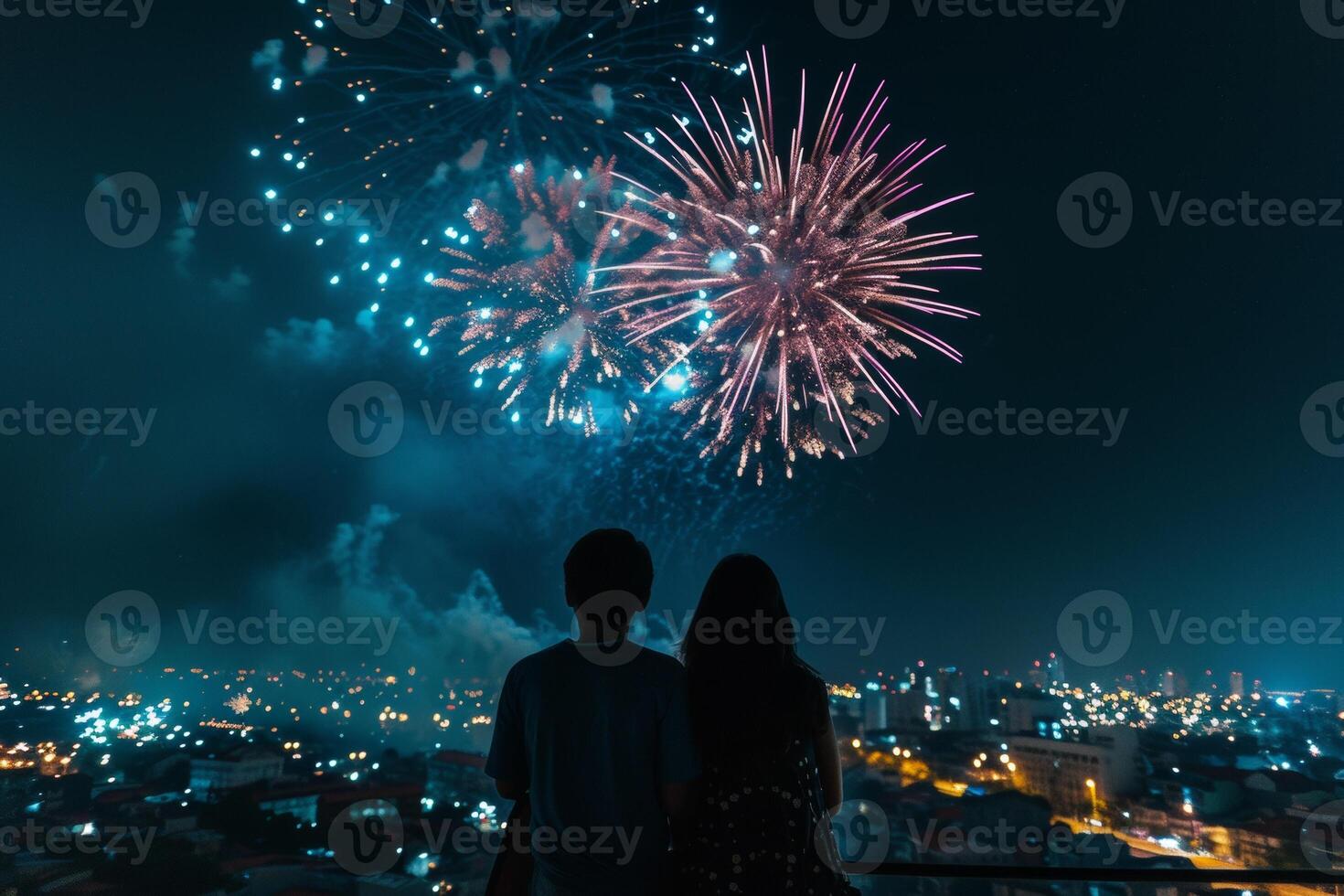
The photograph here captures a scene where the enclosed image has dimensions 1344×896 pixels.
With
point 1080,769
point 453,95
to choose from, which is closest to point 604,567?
point 453,95

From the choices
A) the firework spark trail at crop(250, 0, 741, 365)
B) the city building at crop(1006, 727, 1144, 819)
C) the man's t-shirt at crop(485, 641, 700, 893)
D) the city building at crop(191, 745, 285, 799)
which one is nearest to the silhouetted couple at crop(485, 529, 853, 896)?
the man's t-shirt at crop(485, 641, 700, 893)

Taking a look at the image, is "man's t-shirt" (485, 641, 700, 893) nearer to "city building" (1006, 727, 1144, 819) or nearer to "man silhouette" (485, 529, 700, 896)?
"man silhouette" (485, 529, 700, 896)

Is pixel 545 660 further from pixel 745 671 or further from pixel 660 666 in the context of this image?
pixel 745 671

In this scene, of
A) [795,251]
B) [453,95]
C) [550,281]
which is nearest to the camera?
[795,251]

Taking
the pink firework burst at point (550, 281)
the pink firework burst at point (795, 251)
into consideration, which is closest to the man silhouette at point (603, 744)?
the pink firework burst at point (795, 251)

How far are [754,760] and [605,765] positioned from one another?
362mm

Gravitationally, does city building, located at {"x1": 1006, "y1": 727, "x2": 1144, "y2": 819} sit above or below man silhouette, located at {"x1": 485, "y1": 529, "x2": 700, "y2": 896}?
below

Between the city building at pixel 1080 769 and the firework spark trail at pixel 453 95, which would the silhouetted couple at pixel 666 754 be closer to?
the firework spark trail at pixel 453 95

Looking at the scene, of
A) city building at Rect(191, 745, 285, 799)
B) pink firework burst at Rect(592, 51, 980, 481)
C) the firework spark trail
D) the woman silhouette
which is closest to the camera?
the woman silhouette

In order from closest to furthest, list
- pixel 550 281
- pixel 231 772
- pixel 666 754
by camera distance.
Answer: pixel 666 754 < pixel 231 772 < pixel 550 281

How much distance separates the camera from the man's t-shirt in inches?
63.0

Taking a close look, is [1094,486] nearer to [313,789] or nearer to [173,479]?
[313,789]

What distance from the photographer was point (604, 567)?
5.60 ft

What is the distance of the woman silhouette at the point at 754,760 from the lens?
1598 millimetres
